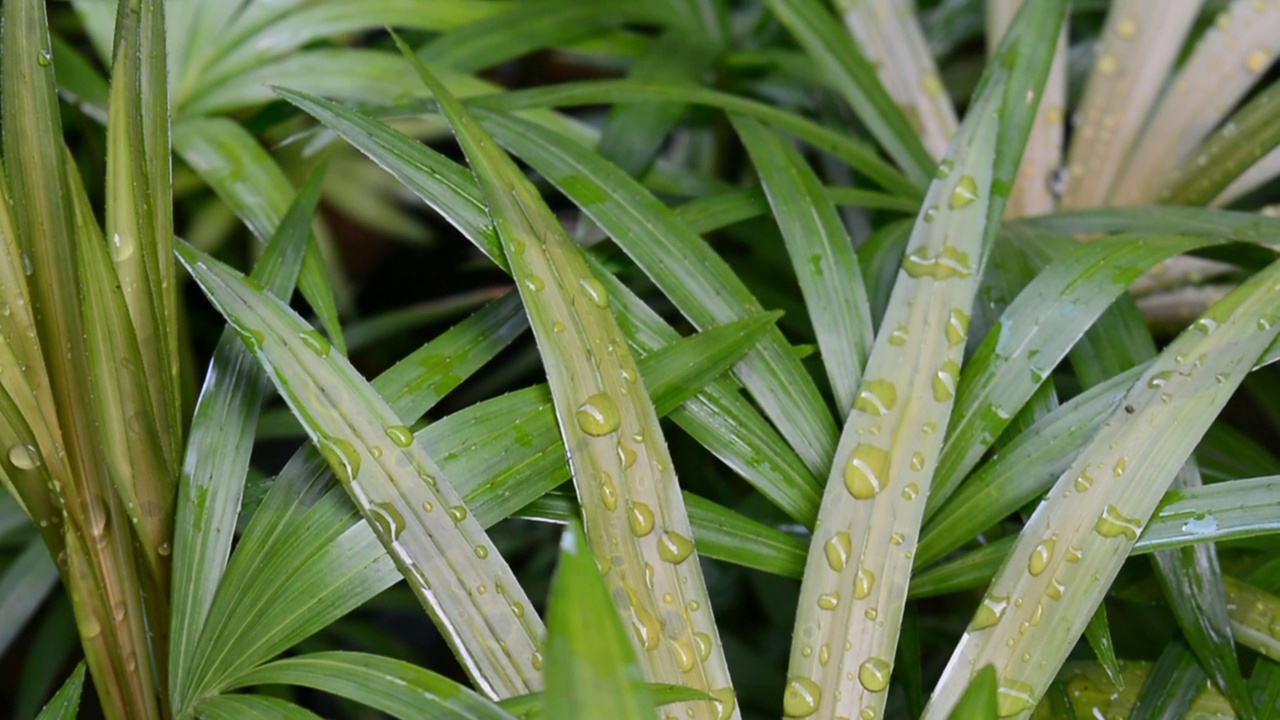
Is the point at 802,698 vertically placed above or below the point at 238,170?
below

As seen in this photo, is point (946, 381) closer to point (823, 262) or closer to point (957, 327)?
point (957, 327)

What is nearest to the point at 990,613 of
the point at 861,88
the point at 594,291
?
the point at 594,291

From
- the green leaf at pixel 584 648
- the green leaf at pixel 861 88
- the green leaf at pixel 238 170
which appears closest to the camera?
the green leaf at pixel 584 648

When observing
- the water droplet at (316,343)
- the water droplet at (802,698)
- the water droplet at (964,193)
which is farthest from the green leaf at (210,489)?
the water droplet at (964,193)

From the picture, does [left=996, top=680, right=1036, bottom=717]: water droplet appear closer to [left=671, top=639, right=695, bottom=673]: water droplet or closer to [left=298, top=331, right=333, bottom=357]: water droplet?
[left=671, top=639, right=695, bottom=673]: water droplet

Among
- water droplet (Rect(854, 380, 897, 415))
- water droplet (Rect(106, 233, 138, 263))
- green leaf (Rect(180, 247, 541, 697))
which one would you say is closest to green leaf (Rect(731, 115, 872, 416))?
water droplet (Rect(854, 380, 897, 415))

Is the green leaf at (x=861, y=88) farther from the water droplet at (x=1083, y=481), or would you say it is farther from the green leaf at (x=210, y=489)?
the green leaf at (x=210, y=489)
